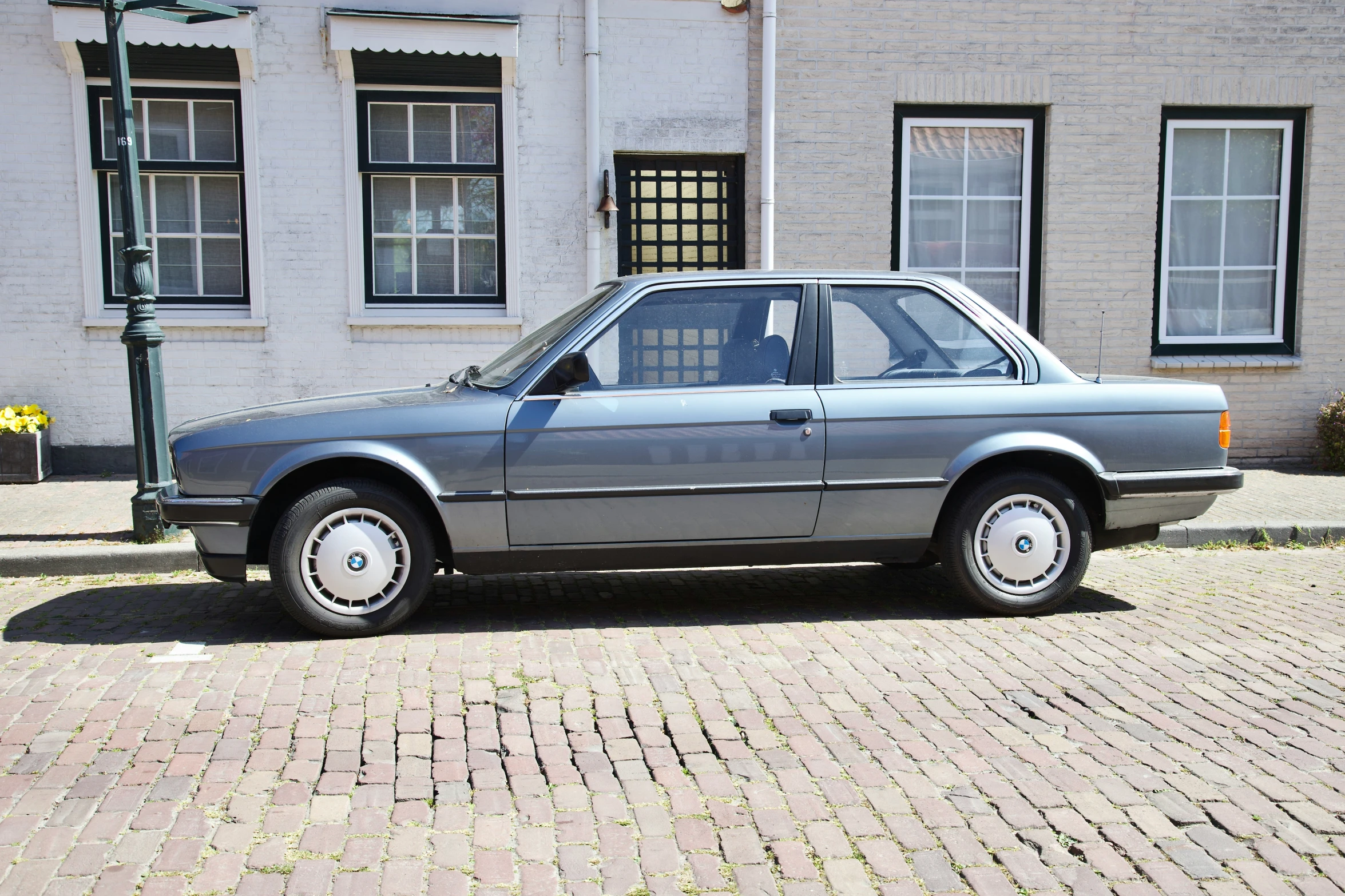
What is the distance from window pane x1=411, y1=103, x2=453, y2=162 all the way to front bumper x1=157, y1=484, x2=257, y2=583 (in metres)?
5.76

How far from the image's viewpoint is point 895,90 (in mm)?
10516

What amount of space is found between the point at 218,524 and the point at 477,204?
584cm

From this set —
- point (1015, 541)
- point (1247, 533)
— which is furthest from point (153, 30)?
point (1247, 533)

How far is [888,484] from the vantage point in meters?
5.52

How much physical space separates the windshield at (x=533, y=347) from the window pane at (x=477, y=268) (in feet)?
15.2

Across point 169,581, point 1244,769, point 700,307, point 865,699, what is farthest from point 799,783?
point 169,581

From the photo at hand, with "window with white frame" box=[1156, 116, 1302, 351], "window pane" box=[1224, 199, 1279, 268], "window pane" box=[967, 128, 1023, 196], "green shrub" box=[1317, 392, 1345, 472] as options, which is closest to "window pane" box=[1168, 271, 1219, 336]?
"window with white frame" box=[1156, 116, 1302, 351]

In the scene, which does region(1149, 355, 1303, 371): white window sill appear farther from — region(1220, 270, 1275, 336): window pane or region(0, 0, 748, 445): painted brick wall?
region(0, 0, 748, 445): painted brick wall

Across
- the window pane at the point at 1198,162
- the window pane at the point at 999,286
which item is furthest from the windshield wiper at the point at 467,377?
the window pane at the point at 1198,162

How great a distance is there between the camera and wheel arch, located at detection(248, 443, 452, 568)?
17.0ft

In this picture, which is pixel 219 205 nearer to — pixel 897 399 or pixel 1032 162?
pixel 897 399

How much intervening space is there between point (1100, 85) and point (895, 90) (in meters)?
1.94

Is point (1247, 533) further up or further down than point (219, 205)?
A: further down

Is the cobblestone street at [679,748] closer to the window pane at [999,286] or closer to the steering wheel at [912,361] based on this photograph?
the steering wheel at [912,361]
